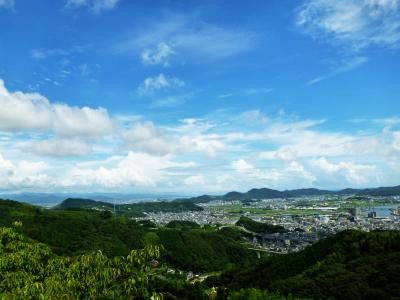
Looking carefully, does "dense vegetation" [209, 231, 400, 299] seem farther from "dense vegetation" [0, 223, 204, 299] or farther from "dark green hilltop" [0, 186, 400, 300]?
"dense vegetation" [0, 223, 204, 299]

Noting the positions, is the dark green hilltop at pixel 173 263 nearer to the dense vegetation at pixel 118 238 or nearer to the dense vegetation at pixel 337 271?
the dense vegetation at pixel 337 271

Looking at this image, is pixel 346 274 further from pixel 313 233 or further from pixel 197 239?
pixel 313 233

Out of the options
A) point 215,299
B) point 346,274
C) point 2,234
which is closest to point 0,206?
point 215,299

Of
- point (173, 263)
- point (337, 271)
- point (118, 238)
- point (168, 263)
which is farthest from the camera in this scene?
point (118, 238)

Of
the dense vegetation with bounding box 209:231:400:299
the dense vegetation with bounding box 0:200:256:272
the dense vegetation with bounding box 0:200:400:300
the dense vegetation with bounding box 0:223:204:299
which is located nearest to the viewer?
the dense vegetation with bounding box 0:223:204:299

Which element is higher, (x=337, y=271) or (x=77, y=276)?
(x=77, y=276)

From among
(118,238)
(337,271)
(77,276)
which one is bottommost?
(118,238)

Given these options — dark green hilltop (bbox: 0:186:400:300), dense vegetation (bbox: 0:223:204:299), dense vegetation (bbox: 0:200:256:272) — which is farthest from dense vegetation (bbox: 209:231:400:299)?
dense vegetation (bbox: 0:223:204:299)

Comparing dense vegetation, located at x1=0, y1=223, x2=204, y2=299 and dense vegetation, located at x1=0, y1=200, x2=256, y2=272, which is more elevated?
dense vegetation, located at x1=0, y1=223, x2=204, y2=299

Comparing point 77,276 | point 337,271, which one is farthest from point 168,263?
point 77,276

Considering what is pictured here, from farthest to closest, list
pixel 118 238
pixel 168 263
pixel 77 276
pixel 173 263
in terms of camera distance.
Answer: pixel 118 238, pixel 173 263, pixel 168 263, pixel 77 276

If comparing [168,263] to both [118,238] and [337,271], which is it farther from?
[337,271]
